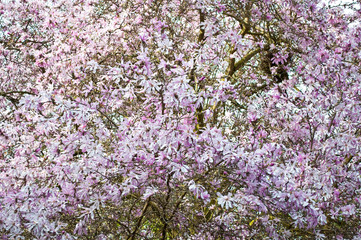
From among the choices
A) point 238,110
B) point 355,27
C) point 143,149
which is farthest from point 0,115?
point 355,27

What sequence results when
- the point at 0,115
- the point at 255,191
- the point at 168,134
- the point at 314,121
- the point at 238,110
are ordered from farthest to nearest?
the point at 238,110, the point at 0,115, the point at 314,121, the point at 255,191, the point at 168,134

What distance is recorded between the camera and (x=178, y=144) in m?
3.70

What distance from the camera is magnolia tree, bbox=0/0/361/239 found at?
3783mm

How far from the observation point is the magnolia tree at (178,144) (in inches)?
149

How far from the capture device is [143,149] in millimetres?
3850

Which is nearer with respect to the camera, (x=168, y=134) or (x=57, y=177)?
(x=168, y=134)

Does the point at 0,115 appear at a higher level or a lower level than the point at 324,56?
lower

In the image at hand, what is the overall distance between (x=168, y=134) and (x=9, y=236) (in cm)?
180

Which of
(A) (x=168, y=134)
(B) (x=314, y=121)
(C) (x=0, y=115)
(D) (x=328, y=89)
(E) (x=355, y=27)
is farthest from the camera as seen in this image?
(C) (x=0, y=115)

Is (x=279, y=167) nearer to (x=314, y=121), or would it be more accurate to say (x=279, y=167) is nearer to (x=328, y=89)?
(x=314, y=121)

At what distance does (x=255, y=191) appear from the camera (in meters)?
3.97

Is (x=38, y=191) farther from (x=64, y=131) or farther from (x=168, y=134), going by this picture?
(x=168, y=134)

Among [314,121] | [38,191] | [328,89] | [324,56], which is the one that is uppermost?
[324,56]

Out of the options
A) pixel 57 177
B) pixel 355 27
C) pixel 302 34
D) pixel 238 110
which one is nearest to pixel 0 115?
pixel 57 177
